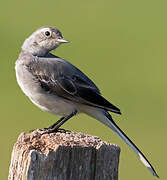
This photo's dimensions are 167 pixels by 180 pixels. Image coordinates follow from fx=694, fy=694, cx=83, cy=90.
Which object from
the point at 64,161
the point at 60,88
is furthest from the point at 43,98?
the point at 64,161

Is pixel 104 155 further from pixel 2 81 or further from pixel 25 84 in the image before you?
pixel 2 81

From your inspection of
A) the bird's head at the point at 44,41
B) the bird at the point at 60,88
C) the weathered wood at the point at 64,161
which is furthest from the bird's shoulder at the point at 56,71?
the weathered wood at the point at 64,161

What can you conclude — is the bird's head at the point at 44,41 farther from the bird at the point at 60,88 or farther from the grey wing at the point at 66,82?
the grey wing at the point at 66,82

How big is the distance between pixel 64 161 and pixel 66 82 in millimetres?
2305

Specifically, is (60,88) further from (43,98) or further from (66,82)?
(43,98)


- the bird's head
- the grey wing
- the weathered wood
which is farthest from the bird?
the weathered wood

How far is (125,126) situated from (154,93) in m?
3.29

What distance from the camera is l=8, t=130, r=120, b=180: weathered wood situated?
482cm

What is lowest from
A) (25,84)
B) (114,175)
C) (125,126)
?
(125,126)

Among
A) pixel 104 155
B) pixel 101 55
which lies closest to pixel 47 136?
pixel 104 155

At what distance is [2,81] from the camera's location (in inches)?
620

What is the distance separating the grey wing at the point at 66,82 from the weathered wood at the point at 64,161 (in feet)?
6.03

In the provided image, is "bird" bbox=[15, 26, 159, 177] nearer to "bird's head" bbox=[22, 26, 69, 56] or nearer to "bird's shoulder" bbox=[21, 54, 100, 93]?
"bird's shoulder" bbox=[21, 54, 100, 93]

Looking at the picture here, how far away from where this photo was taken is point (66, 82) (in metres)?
7.13
